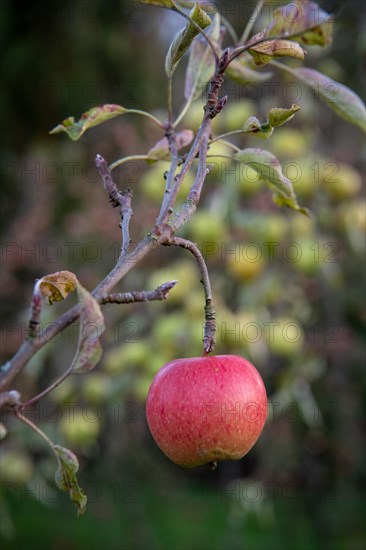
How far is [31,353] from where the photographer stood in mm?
477

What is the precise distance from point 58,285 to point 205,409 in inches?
6.8

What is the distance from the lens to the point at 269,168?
0.67 metres

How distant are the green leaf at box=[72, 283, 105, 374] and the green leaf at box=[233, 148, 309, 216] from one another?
249 millimetres

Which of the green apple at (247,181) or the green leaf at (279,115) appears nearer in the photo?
the green leaf at (279,115)

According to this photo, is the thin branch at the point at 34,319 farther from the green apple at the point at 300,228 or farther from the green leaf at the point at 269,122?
the green apple at the point at 300,228

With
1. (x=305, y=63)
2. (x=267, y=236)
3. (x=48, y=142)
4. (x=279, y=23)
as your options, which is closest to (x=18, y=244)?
(x=48, y=142)

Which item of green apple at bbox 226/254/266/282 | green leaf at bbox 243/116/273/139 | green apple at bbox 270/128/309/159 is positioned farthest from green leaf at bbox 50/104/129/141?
green apple at bbox 270/128/309/159

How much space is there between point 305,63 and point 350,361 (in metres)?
1.46

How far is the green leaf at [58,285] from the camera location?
0.54 meters

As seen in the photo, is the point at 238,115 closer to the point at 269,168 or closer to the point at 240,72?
the point at 240,72

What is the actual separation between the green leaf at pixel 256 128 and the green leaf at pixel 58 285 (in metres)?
0.21

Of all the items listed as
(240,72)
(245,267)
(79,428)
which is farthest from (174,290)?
(240,72)

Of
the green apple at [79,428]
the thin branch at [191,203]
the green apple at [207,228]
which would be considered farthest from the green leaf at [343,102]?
the green apple at [79,428]

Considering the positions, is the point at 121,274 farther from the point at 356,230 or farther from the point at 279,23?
the point at 356,230
